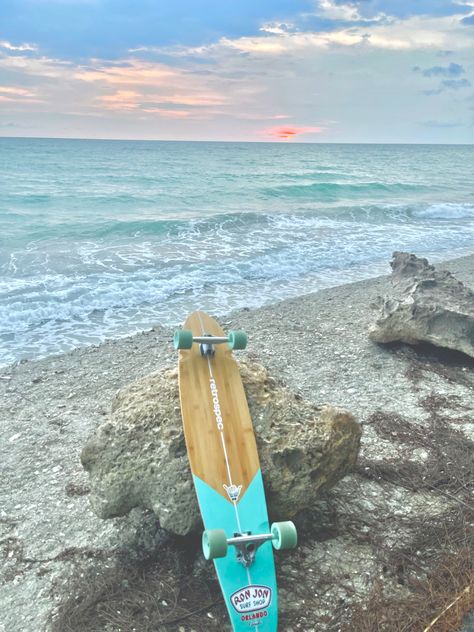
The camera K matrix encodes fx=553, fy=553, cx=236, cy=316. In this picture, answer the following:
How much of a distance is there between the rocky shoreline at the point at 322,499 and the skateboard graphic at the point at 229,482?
0.29 m

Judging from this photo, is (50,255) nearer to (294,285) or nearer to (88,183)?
(294,285)

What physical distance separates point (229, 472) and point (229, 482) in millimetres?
88

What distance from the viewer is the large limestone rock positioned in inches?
167

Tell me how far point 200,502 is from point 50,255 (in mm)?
16350

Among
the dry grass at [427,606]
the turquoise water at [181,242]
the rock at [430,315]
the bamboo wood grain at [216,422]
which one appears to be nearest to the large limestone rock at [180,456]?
the bamboo wood grain at [216,422]

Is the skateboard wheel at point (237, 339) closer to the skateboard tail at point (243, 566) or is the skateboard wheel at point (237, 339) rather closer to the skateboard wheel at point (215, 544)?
the skateboard tail at point (243, 566)

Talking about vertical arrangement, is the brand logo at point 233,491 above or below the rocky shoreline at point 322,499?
above

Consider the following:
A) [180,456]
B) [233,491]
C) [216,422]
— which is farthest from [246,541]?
[216,422]

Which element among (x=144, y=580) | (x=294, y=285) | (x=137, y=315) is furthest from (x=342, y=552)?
A: (x=294, y=285)

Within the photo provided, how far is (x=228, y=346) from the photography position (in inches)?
204

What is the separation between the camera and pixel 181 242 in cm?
2133

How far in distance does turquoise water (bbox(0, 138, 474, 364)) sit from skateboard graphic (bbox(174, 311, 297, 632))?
6502mm

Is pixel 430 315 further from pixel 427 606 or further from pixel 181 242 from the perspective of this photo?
pixel 181 242

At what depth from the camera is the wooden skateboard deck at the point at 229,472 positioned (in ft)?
12.3
